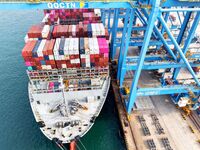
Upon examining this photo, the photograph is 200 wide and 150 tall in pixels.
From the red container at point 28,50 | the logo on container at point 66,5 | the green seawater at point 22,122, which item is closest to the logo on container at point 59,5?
the logo on container at point 66,5

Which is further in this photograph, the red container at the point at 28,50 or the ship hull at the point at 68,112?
the red container at the point at 28,50

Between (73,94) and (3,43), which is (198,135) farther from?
(3,43)

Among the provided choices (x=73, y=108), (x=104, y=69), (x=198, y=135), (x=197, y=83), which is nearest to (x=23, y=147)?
(x=73, y=108)

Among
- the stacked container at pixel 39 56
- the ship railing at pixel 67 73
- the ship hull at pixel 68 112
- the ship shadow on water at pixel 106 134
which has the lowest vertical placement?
the ship shadow on water at pixel 106 134

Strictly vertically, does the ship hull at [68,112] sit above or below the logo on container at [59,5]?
below

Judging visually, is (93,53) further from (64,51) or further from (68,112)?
(68,112)

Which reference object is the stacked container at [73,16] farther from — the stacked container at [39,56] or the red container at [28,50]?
the stacked container at [39,56]

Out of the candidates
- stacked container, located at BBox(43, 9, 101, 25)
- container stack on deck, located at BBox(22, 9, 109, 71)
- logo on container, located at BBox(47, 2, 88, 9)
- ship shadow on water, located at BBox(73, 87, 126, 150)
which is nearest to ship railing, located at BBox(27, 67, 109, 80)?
container stack on deck, located at BBox(22, 9, 109, 71)

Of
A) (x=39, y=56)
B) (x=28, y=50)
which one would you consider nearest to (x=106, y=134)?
(x=39, y=56)

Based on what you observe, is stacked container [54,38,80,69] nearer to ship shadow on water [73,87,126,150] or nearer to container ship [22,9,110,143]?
container ship [22,9,110,143]
